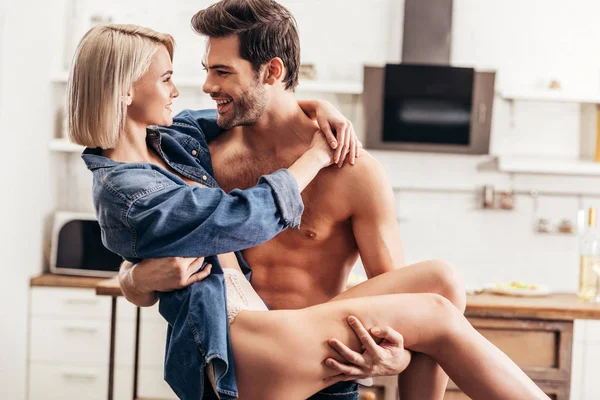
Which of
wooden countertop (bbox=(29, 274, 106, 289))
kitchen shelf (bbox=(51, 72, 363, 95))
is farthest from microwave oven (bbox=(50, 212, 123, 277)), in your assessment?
kitchen shelf (bbox=(51, 72, 363, 95))

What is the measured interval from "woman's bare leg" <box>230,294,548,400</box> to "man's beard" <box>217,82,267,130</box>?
0.46m

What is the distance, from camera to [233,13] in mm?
1796

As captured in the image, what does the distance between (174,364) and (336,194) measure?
537mm

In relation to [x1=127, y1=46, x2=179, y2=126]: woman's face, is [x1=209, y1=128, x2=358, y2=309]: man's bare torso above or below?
below

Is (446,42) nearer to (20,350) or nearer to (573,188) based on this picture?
(573,188)

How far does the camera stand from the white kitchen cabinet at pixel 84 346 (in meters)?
4.05

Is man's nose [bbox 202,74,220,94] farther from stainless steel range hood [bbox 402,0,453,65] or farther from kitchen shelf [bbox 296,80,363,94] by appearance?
stainless steel range hood [bbox 402,0,453,65]

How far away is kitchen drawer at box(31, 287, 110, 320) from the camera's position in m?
4.05

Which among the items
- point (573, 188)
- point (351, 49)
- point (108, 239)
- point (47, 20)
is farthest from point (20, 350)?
point (573, 188)

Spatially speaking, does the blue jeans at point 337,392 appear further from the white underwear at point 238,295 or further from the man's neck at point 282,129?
the man's neck at point 282,129

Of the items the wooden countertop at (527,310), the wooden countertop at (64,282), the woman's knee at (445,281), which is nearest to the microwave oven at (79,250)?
the wooden countertop at (64,282)

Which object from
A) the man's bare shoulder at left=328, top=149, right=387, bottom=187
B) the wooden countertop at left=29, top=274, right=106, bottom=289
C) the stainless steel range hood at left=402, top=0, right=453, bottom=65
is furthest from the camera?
the stainless steel range hood at left=402, top=0, right=453, bottom=65

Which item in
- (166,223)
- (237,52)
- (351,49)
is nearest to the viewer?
(166,223)

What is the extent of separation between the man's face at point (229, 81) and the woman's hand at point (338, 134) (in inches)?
6.6
